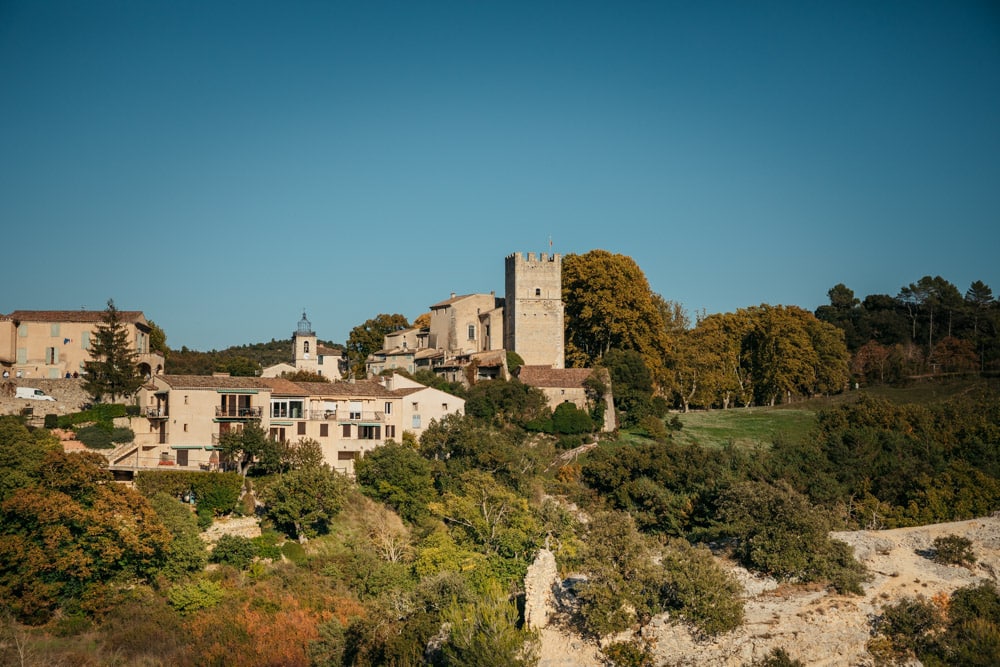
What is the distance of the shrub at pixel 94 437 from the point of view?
41062 mm

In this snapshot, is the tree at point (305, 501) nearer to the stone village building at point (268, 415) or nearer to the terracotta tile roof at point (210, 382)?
the stone village building at point (268, 415)

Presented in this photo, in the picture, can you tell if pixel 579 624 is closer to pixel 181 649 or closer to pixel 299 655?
pixel 299 655

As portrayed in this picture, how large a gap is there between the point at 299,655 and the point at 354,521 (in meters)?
9.31

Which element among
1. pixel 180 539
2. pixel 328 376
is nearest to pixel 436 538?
pixel 180 539

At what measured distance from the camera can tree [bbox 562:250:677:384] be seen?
61062mm

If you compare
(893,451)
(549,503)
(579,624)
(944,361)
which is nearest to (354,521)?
(549,503)

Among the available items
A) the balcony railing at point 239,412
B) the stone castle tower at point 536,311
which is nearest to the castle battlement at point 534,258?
the stone castle tower at point 536,311

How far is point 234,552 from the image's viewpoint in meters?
34.7

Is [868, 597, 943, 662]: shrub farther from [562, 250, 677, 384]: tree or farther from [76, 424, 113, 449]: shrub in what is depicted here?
[562, 250, 677, 384]: tree

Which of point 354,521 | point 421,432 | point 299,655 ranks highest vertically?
point 421,432

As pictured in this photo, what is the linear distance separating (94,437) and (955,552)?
3209cm

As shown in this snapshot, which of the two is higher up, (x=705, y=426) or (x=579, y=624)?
(x=705, y=426)

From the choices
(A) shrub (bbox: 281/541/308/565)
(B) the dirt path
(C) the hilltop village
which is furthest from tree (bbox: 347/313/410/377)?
(B) the dirt path

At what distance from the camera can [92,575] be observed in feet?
107
